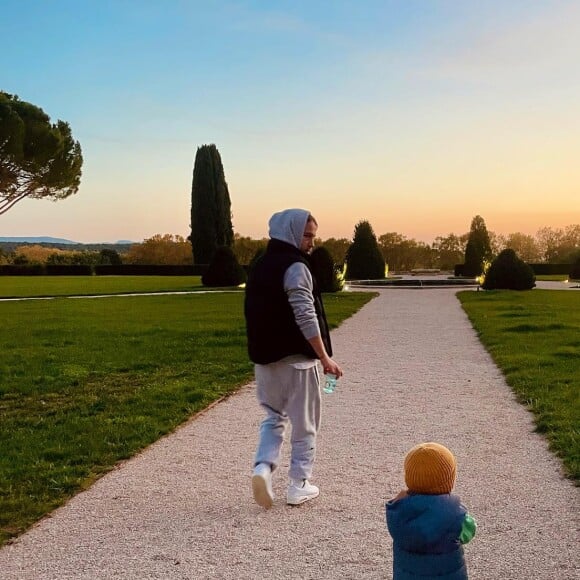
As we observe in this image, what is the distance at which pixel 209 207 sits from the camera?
50.6 m

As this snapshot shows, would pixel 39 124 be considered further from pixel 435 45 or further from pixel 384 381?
pixel 384 381

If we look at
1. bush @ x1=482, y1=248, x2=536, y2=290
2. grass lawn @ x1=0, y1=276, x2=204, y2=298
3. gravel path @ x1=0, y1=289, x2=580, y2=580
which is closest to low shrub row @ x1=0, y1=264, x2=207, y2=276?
grass lawn @ x1=0, y1=276, x2=204, y2=298

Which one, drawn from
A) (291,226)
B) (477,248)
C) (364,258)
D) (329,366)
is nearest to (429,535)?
(329,366)

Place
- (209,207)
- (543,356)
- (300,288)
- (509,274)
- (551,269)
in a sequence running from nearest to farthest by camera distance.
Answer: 1. (300,288)
2. (543,356)
3. (509,274)
4. (551,269)
5. (209,207)

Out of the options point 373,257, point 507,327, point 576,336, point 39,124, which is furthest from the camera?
point 39,124

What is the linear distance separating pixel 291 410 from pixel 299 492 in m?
0.44

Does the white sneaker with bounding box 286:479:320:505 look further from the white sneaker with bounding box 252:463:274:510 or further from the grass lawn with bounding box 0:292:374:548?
the grass lawn with bounding box 0:292:374:548

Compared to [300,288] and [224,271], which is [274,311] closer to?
[300,288]

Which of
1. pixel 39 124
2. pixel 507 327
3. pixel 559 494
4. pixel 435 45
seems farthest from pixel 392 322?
pixel 39 124

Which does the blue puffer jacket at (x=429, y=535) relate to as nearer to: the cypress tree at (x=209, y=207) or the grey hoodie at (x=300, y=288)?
the grey hoodie at (x=300, y=288)

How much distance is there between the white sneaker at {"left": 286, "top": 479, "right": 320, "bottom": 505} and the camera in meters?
3.76

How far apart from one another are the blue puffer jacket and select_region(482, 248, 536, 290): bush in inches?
906

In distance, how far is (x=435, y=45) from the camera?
1638cm

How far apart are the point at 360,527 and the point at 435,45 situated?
14897 millimetres
